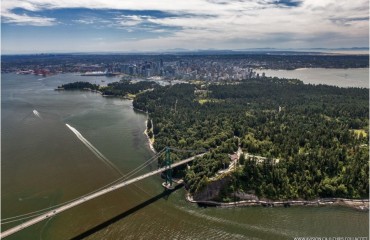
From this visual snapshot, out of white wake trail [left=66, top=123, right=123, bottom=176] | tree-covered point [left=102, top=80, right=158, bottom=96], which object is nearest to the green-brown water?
white wake trail [left=66, top=123, right=123, bottom=176]


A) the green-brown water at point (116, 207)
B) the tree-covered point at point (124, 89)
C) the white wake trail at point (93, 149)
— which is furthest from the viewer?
the tree-covered point at point (124, 89)

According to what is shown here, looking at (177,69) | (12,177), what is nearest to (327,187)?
(12,177)

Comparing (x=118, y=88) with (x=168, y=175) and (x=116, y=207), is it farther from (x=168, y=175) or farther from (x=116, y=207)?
(x=116, y=207)

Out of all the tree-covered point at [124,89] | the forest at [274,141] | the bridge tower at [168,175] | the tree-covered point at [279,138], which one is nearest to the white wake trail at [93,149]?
the bridge tower at [168,175]

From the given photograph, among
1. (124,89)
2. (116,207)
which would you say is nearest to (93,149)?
(116,207)

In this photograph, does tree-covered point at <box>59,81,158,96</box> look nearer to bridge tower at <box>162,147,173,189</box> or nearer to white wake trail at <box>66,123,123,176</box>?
white wake trail at <box>66,123,123,176</box>

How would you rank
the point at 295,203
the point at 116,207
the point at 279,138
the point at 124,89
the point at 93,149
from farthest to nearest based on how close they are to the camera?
the point at 124,89
the point at 93,149
the point at 279,138
the point at 295,203
the point at 116,207

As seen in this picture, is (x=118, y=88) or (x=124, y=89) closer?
(x=124, y=89)

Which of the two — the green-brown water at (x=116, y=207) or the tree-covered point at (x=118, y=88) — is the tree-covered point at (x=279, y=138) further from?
the tree-covered point at (x=118, y=88)
